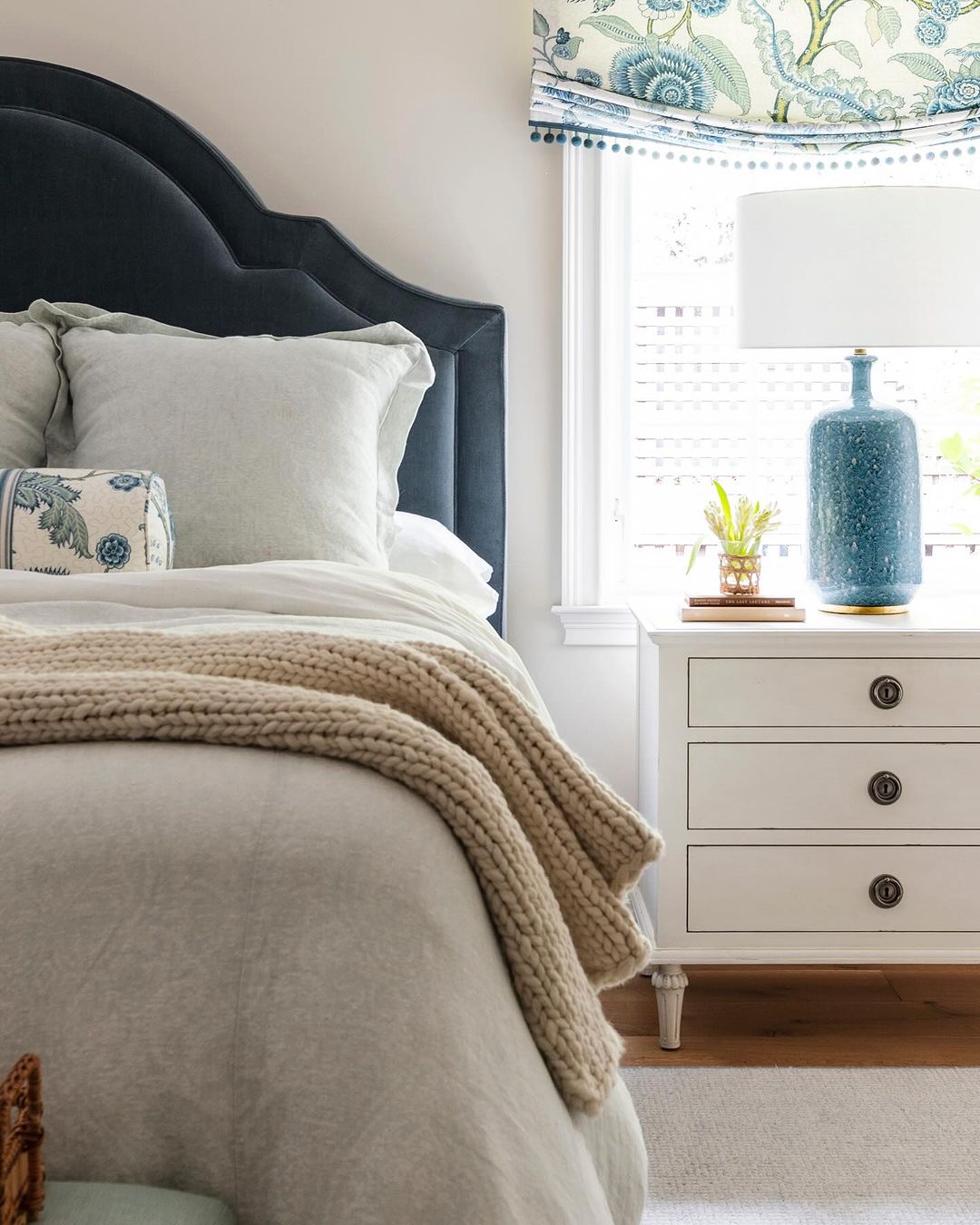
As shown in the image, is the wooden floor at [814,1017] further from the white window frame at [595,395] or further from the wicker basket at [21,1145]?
the wicker basket at [21,1145]

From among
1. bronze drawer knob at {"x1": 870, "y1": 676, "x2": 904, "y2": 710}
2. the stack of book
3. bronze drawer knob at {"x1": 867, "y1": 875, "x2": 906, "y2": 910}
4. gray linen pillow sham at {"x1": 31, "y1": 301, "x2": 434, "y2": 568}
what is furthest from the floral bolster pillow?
bronze drawer knob at {"x1": 867, "y1": 875, "x2": 906, "y2": 910}

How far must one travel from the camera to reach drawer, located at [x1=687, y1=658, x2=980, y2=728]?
6.15ft

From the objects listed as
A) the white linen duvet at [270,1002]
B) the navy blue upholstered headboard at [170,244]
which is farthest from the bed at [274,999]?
the navy blue upholstered headboard at [170,244]

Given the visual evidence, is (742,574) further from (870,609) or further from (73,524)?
(73,524)

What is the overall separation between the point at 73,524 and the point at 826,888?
1286 mm

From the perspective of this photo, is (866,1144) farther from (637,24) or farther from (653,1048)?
(637,24)

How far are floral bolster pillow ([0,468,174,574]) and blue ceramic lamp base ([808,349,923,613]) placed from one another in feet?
A: 3.75

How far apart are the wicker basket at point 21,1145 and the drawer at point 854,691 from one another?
1432mm

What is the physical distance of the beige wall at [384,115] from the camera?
2266 mm

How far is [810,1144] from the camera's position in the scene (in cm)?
163

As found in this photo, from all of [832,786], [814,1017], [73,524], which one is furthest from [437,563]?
[814,1017]

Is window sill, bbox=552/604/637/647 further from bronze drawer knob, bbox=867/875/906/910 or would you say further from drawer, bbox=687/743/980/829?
bronze drawer knob, bbox=867/875/906/910

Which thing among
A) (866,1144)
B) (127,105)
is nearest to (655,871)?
(866,1144)

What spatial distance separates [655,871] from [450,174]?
55.0 inches
